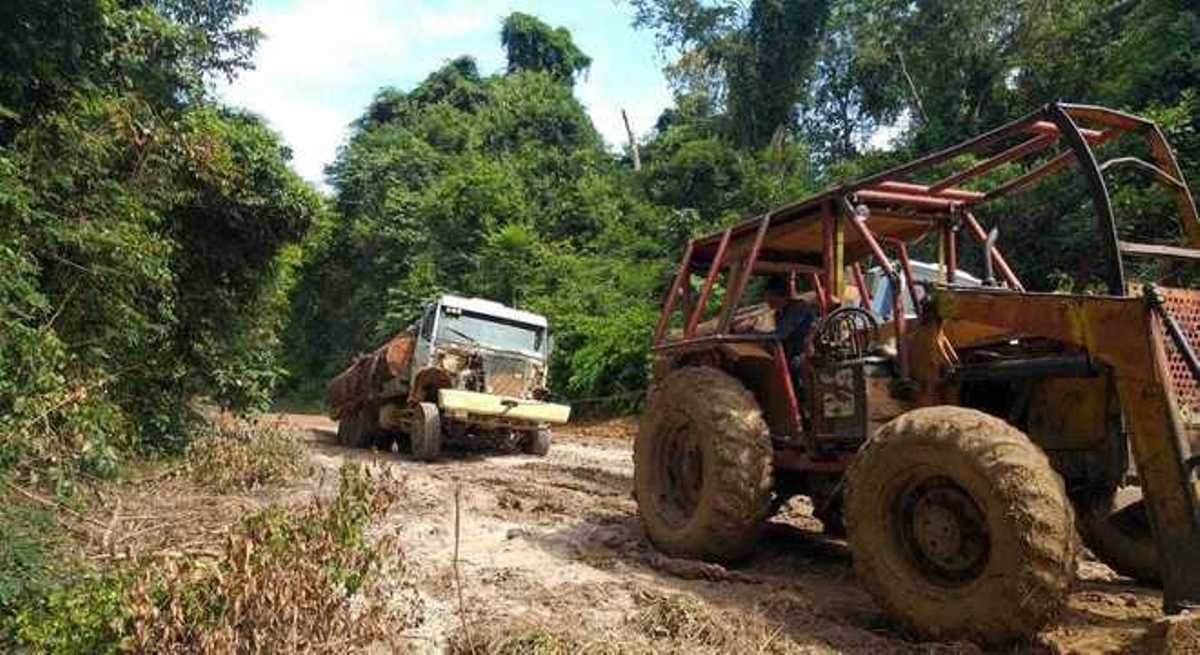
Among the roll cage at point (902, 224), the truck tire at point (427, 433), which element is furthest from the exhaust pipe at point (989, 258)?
the truck tire at point (427, 433)

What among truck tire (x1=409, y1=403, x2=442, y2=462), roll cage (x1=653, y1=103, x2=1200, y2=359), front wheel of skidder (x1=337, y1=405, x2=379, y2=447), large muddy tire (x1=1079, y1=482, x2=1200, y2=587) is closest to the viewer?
roll cage (x1=653, y1=103, x2=1200, y2=359)

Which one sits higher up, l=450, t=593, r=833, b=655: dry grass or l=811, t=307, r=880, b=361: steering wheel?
l=811, t=307, r=880, b=361: steering wheel

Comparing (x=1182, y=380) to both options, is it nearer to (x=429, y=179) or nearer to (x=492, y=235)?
(x=492, y=235)

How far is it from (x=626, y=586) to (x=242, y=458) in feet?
15.8

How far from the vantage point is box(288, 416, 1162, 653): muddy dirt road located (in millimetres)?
3945

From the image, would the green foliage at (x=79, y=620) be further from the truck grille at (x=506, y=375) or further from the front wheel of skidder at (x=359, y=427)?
the front wheel of skidder at (x=359, y=427)

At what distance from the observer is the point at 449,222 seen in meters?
29.7

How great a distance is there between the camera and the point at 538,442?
13.0 m

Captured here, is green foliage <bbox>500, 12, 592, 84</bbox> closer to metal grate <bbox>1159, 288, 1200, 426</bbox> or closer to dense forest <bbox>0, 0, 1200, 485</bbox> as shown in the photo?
dense forest <bbox>0, 0, 1200, 485</bbox>

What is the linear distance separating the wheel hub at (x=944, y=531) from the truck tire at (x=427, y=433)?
8.38m

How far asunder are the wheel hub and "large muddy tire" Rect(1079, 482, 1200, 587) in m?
1.20

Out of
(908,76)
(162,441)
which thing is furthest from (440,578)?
(908,76)

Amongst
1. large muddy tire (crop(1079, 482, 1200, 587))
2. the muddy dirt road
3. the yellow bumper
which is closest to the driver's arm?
the muddy dirt road

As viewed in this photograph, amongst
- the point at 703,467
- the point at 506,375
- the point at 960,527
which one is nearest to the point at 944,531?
the point at 960,527
